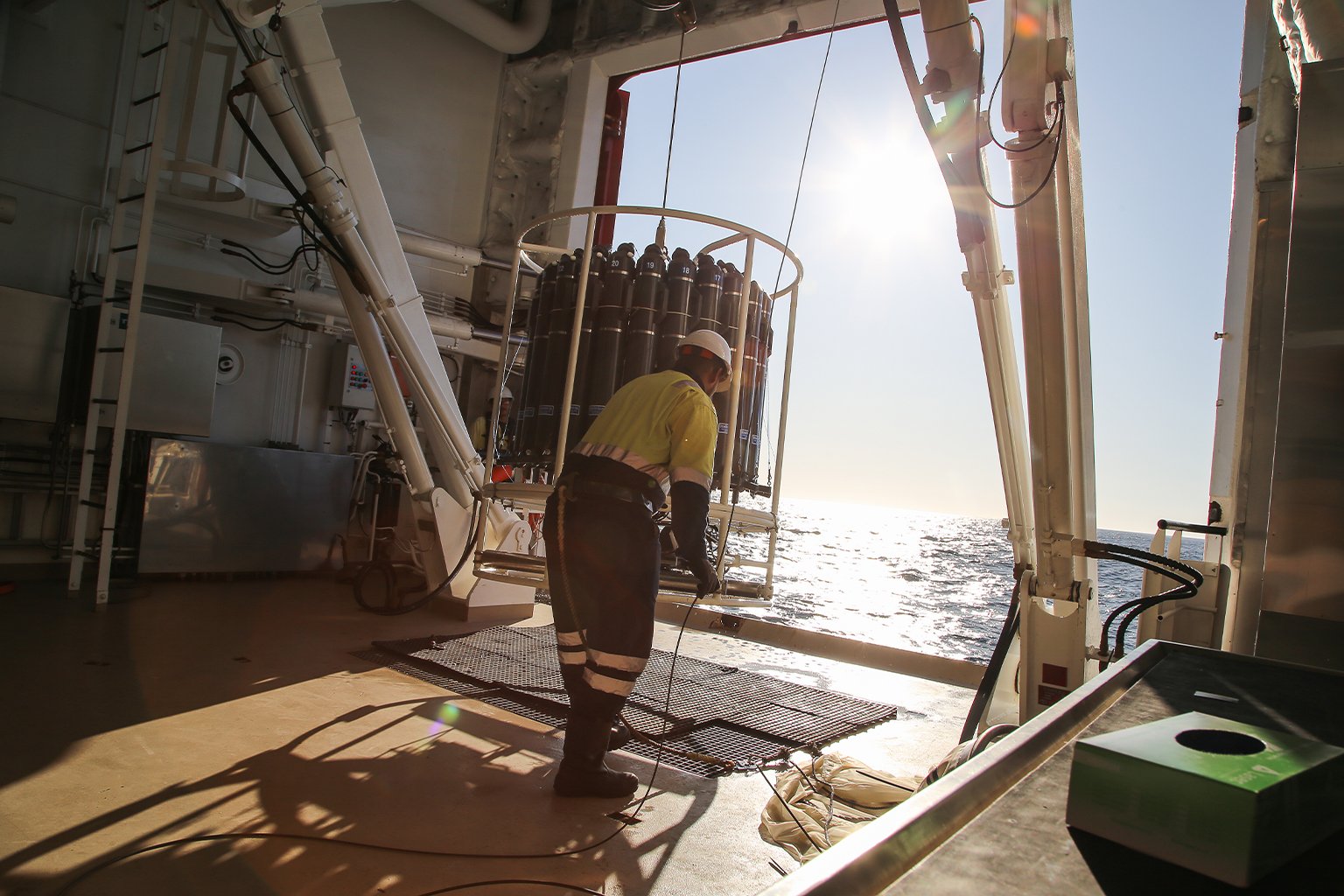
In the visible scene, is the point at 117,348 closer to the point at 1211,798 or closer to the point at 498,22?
the point at 498,22

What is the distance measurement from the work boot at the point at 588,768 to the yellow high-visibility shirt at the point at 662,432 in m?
1.07

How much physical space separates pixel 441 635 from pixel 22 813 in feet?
11.5

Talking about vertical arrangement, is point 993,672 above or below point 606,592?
below

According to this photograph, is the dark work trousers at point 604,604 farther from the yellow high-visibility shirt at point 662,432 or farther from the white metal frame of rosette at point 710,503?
the white metal frame of rosette at point 710,503

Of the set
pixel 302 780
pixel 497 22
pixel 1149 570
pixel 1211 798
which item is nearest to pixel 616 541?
pixel 302 780

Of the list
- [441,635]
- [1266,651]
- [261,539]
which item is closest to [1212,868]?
[1266,651]

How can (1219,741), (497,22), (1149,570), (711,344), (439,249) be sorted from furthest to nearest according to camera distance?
(497,22) → (439,249) → (711,344) → (1149,570) → (1219,741)

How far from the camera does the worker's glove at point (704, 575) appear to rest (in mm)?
3559

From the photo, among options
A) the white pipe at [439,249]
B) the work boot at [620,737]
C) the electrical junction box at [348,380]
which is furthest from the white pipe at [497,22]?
the work boot at [620,737]

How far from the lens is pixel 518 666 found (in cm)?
545

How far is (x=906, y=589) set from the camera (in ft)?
139

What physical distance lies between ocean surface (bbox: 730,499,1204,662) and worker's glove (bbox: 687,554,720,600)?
95 centimetres

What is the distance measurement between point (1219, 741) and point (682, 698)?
14.6 feet

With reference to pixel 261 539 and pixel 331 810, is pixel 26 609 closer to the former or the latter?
pixel 261 539
